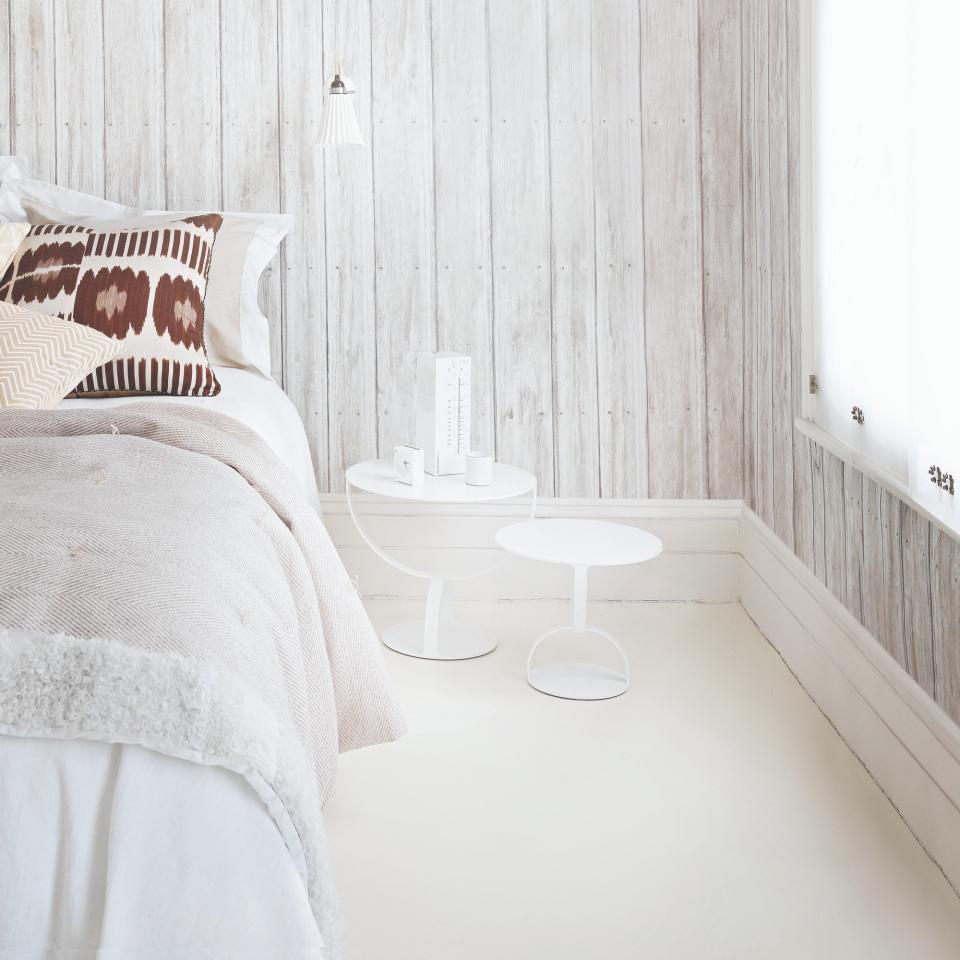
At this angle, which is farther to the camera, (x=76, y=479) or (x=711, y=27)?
Answer: (x=711, y=27)

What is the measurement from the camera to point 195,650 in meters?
1.20

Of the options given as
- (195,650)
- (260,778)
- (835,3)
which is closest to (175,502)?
(195,650)

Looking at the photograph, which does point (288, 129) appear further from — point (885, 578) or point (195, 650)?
point (195, 650)

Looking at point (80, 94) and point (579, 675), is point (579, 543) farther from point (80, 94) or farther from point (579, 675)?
point (80, 94)

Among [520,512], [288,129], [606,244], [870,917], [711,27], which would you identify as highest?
[711,27]

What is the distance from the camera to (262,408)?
9.15ft

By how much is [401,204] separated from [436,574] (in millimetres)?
1109

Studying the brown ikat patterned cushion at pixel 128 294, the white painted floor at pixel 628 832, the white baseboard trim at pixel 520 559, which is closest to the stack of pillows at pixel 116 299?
the brown ikat patterned cushion at pixel 128 294

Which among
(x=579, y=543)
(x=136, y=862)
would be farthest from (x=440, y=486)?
(x=136, y=862)

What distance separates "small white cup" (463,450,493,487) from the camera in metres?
2.79

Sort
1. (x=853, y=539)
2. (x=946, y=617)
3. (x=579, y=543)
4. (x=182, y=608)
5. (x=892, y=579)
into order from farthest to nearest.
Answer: (x=579, y=543) → (x=853, y=539) → (x=892, y=579) → (x=946, y=617) → (x=182, y=608)

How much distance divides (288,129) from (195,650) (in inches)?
92.9

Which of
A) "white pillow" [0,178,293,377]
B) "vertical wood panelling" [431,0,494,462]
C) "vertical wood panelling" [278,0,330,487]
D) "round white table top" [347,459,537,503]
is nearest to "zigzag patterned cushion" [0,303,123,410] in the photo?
"white pillow" [0,178,293,377]

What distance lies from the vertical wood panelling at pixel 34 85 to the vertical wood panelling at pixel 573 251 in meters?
1.44
